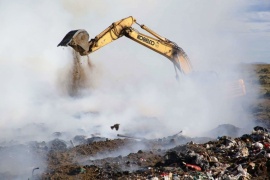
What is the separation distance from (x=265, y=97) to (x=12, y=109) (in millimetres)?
12280

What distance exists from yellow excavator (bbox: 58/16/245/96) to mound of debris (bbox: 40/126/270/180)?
282cm

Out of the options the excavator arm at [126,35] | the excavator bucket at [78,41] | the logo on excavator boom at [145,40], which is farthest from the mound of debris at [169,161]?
the logo on excavator boom at [145,40]

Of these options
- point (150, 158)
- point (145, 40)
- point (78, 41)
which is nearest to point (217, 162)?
point (150, 158)

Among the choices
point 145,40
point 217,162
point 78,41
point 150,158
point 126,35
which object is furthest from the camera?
point 145,40

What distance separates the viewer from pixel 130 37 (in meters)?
13.7

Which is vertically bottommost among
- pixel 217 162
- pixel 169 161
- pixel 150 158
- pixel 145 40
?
pixel 217 162

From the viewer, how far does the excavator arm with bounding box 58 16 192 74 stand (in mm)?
11492

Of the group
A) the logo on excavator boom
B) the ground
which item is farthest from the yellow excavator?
the ground

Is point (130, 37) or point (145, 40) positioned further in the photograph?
point (145, 40)

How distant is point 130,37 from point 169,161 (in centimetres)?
508

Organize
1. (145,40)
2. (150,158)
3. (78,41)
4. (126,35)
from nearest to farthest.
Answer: (150,158) → (78,41) → (126,35) → (145,40)

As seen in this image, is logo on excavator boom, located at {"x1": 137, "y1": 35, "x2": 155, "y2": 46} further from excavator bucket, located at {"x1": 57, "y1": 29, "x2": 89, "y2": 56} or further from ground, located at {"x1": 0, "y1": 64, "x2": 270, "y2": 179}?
ground, located at {"x1": 0, "y1": 64, "x2": 270, "y2": 179}

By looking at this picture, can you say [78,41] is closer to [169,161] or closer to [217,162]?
[169,161]

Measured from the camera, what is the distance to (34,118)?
1593 centimetres
